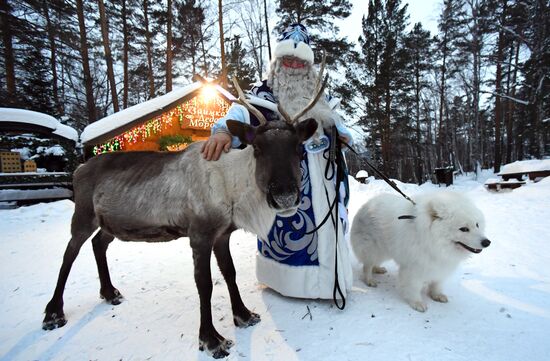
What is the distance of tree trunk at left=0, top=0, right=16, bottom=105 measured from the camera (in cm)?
1234

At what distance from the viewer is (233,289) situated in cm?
239

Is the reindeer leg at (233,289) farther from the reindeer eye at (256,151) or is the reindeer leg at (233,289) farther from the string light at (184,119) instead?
the string light at (184,119)

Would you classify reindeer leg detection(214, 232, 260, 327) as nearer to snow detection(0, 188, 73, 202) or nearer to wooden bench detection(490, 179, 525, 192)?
Result: snow detection(0, 188, 73, 202)

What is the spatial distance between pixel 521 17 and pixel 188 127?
20.6 metres

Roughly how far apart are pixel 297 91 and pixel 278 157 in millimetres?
1302

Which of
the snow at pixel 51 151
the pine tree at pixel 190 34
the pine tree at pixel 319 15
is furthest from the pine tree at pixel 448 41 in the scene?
the snow at pixel 51 151

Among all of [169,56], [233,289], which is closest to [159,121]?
[169,56]

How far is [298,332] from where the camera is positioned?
2195mm

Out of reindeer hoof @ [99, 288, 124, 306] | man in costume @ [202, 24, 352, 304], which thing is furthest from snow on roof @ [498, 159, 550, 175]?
reindeer hoof @ [99, 288, 124, 306]

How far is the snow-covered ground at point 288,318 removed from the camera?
1978 millimetres

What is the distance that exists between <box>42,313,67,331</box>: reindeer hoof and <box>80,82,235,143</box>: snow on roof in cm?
814

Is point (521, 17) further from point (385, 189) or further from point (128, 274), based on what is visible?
point (128, 274)

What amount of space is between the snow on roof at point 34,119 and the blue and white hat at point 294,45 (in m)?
9.94

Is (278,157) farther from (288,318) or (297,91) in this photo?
(288,318)
